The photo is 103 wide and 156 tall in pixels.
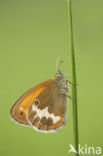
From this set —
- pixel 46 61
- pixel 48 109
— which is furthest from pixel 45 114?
pixel 46 61

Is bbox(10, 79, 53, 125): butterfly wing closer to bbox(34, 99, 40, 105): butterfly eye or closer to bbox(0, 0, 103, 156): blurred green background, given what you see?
bbox(34, 99, 40, 105): butterfly eye

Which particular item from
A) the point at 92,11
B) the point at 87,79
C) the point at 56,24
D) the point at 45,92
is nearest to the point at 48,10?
the point at 56,24

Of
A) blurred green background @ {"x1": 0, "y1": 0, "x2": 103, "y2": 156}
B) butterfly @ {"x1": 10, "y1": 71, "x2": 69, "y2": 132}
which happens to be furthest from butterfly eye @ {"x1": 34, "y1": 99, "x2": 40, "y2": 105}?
blurred green background @ {"x1": 0, "y1": 0, "x2": 103, "y2": 156}

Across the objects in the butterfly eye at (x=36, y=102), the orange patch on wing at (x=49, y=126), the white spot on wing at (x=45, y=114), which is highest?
the butterfly eye at (x=36, y=102)

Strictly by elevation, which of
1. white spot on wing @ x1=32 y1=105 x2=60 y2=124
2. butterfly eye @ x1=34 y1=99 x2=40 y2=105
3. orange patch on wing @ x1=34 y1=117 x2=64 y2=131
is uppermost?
butterfly eye @ x1=34 y1=99 x2=40 y2=105

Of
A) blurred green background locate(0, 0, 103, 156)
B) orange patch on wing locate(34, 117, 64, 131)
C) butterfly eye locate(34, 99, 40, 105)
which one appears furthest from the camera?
blurred green background locate(0, 0, 103, 156)

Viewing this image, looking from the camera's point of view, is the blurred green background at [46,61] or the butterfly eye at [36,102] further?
the blurred green background at [46,61]

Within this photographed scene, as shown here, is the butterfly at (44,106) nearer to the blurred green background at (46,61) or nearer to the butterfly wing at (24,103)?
the butterfly wing at (24,103)

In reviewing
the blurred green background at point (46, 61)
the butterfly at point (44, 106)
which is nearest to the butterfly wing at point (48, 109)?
the butterfly at point (44, 106)
